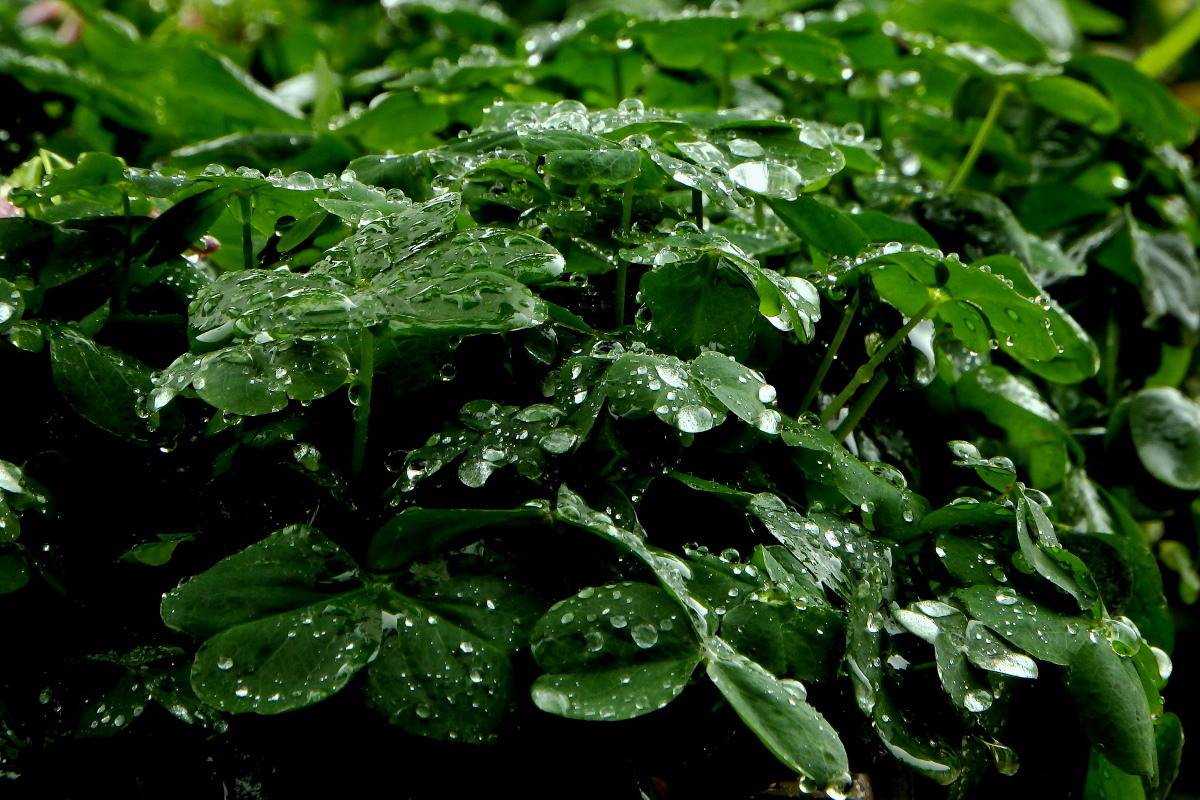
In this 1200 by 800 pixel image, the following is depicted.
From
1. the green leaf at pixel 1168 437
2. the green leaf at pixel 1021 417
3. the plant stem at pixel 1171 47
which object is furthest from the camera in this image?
the plant stem at pixel 1171 47

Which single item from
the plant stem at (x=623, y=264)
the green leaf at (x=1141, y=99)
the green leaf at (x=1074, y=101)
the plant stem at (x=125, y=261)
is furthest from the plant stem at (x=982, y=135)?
the plant stem at (x=125, y=261)

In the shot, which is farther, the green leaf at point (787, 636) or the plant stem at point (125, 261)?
the plant stem at point (125, 261)

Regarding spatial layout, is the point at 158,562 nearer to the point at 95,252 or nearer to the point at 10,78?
the point at 95,252

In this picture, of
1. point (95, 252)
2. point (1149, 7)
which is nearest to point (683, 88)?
point (95, 252)

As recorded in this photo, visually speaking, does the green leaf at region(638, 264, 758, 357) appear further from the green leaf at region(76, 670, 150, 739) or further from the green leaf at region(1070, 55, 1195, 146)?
the green leaf at region(1070, 55, 1195, 146)

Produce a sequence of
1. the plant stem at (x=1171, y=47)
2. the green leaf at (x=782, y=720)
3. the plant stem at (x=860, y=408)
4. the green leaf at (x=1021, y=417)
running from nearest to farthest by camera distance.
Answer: the green leaf at (x=782, y=720), the plant stem at (x=860, y=408), the green leaf at (x=1021, y=417), the plant stem at (x=1171, y=47)

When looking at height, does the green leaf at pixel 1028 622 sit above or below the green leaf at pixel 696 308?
below

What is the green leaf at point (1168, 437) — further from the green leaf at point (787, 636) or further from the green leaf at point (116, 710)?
the green leaf at point (116, 710)
